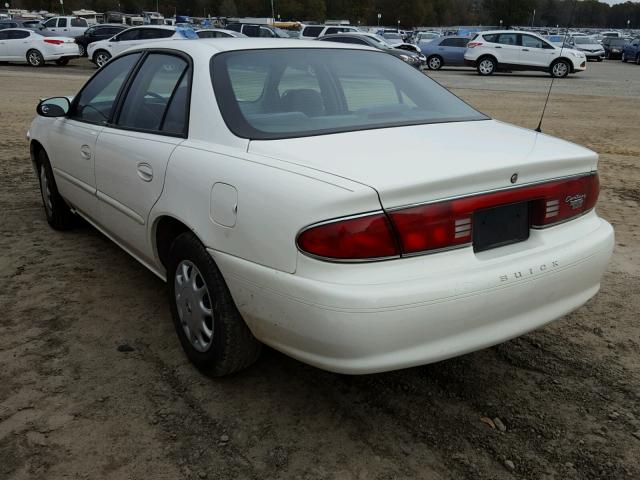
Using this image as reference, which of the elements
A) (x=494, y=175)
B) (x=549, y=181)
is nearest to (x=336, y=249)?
(x=494, y=175)

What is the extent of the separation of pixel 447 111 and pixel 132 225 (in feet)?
5.91

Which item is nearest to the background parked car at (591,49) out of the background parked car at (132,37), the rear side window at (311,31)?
the rear side window at (311,31)

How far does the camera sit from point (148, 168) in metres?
3.02

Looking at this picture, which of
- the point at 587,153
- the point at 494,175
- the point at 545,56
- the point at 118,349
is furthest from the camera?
the point at 545,56

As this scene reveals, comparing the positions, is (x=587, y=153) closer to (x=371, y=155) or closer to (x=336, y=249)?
(x=371, y=155)

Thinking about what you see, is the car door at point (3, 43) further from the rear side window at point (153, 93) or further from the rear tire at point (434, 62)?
the rear side window at point (153, 93)

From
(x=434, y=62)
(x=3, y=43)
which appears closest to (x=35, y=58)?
(x=3, y=43)

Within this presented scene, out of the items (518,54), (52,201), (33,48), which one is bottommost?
(52,201)

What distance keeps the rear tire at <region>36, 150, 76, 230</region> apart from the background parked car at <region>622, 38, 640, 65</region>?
35.3 m

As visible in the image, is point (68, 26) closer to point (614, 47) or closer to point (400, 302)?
point (614, 47)

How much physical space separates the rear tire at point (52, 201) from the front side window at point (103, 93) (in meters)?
0.74

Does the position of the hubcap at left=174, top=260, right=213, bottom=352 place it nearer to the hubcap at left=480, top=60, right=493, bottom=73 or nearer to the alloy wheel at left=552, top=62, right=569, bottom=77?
the alloy wheel at left=552, top=62, right=569, bottom=77

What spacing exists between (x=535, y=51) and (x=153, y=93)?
891 inches

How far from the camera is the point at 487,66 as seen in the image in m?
24.2
